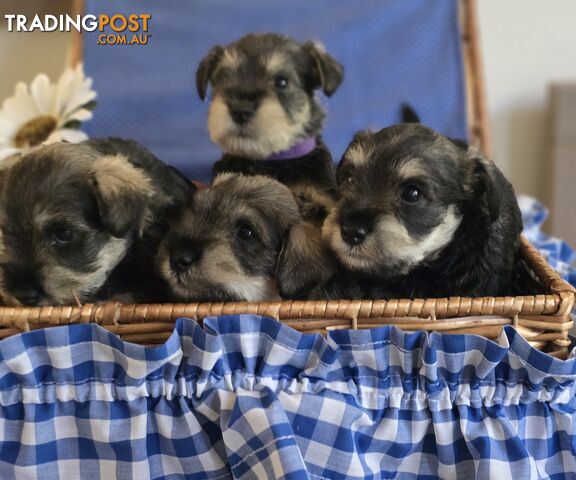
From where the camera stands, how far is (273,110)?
1.51 m

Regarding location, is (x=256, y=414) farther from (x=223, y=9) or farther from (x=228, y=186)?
(x=223, y=9)

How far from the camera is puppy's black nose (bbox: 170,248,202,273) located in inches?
43.9

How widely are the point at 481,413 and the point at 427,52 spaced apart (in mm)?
1767

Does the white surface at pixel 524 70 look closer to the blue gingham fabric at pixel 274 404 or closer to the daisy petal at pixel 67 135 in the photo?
the daisy petal at pixel 67 135

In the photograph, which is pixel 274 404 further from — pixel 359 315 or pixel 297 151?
pixel 297 151

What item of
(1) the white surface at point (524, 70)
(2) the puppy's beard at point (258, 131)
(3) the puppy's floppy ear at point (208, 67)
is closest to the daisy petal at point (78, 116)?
(3) the puppy's floppy ear at point (208, 67)

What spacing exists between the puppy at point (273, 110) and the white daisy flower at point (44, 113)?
41 centimetres

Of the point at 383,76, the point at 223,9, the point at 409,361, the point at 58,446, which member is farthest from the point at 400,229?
the point at 223,9

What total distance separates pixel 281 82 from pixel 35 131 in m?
0.82

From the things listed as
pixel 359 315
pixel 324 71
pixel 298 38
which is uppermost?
pixel 298 38

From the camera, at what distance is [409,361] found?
3.22 ft

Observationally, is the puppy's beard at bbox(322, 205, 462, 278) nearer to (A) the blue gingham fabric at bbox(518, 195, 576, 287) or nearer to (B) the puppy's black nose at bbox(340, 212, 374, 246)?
(B) the puppy's black nose at bbox(340, 212, 374, 246)

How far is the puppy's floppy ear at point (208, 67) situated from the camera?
5.51 feet
